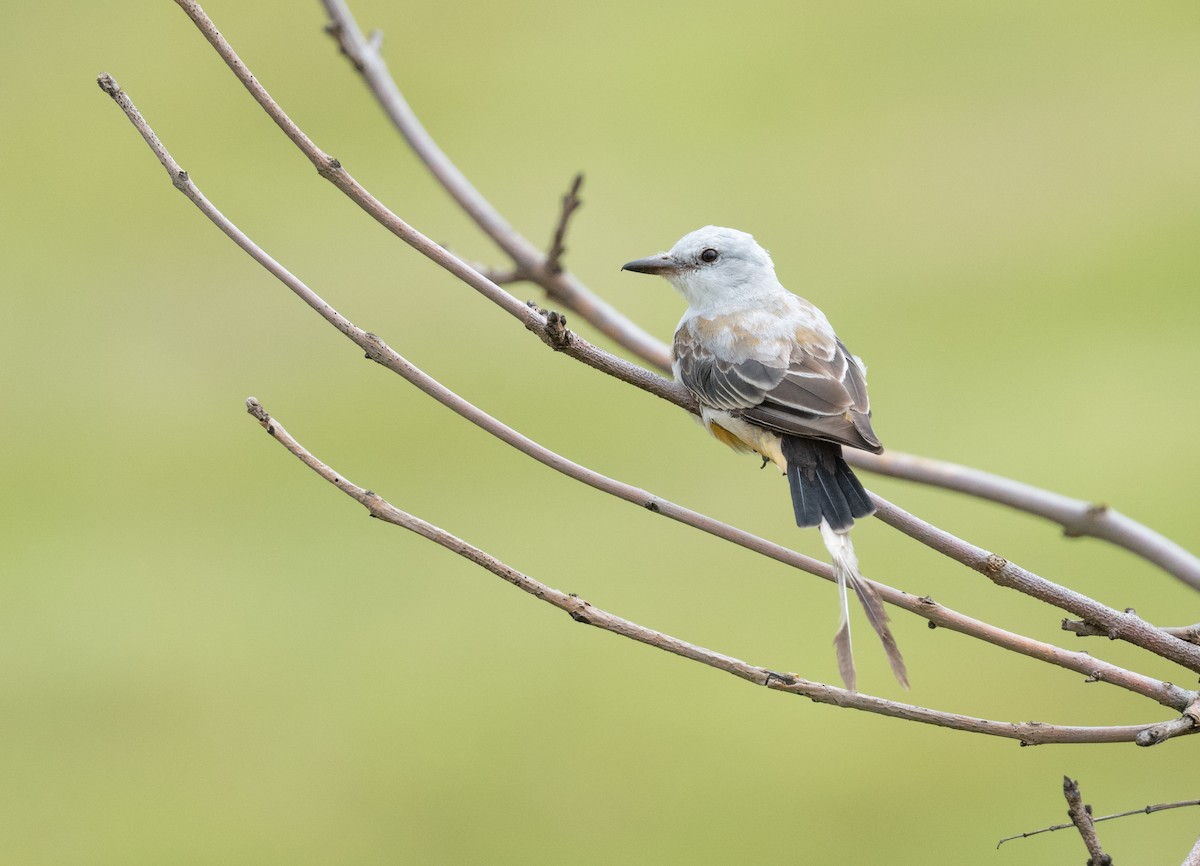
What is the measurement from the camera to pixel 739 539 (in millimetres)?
932

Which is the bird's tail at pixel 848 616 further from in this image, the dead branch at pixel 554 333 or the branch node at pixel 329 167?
the branch node at pixel 329 167

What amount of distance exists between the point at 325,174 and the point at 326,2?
53 cm

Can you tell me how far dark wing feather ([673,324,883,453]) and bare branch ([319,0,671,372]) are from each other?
9cm

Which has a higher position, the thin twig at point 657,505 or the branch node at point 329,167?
the branch node at point 329,167

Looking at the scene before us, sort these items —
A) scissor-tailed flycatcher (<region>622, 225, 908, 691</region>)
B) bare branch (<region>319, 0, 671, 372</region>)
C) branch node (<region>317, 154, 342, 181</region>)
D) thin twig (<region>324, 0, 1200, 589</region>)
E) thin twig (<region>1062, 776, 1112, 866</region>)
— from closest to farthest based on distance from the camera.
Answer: thin twig (<region>1062, 776, 1112, 866</region>), branch node (<region>317, 154, 342, 181</region>), thin twig (<region>324, 0, 1200, 589</region>), scissor-tailed flycatcher (<region>622, 225, 908, 691</region>), bare branch (<region>319, 0, 671, 372</region>)

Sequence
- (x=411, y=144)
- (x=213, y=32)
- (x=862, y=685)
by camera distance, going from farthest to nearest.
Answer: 1. (x=862, y=685)
2. (x=411, y=144)
3. (x=213, y=32)

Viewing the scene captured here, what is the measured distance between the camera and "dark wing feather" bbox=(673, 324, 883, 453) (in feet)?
4.25

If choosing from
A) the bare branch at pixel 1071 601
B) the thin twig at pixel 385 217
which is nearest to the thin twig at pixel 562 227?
the thin twig at pixel 385 217

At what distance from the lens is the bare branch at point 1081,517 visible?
1.09 m

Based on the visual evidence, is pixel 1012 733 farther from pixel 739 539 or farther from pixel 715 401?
pixel 715 401

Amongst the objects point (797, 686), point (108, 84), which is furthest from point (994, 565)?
point (108, 84)

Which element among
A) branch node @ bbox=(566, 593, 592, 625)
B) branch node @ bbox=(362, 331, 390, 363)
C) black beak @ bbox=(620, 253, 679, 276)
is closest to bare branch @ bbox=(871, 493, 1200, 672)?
branch node @ bbox=(566, 593, 592, 625)

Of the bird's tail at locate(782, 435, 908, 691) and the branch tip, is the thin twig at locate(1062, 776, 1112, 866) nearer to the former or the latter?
the bird's tail at locate(782, 435, 908, 691)

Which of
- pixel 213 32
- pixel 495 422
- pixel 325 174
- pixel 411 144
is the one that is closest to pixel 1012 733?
pixel 495 422
